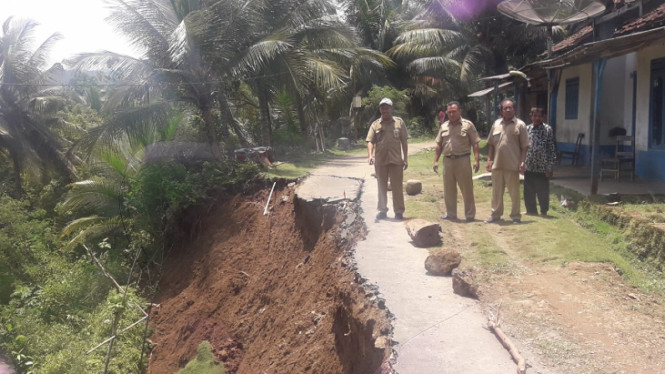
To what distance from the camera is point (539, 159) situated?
8133 mm

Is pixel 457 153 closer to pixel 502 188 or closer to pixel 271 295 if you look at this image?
pixel 502 188

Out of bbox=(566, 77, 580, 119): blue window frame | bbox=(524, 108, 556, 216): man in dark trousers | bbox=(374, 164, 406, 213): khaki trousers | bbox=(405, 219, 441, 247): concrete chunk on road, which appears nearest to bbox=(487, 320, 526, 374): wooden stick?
bbox=(405, 219, 441, 247): concrete chunk on road

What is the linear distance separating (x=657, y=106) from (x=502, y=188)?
14.2 feet

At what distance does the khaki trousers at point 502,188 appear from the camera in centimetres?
790

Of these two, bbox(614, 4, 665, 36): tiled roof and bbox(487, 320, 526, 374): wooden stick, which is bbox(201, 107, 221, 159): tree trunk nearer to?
bbox(614, 4, 665, 36): tiled roof

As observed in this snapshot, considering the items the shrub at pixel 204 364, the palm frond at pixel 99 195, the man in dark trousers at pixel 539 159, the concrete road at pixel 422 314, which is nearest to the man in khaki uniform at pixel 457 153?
the concrete road at pixel 422 314

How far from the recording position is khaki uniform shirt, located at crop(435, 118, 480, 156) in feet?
25.9

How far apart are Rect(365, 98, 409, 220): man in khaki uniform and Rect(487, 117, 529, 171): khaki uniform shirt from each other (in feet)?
4.21

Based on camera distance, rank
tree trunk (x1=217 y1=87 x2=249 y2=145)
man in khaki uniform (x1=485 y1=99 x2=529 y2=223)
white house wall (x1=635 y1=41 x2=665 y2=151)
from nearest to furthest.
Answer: man in khaki uniform (x1=485 y1=99 x2=529 y2=223), white house wall (x1=635 y1=41 x2=665 y2=151), tree trunk (x1=217 y1=87 x2=249 y2=145)

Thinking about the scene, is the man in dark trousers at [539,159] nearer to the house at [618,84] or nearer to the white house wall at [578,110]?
the house at [618,84]

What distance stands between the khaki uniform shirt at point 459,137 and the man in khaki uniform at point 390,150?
1.92 feet

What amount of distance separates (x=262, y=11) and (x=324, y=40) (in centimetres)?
229

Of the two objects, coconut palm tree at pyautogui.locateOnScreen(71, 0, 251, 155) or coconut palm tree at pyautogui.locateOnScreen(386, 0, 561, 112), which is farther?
coconut palm tree at pyautogui.locateOnScreen(386, 0, 561, 112)

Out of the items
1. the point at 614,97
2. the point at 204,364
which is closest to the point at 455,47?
the point at 614,97
